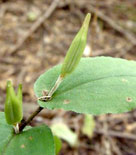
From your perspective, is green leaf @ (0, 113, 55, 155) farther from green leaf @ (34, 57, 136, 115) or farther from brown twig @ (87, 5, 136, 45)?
brown twig @ (87, 5, 136, 45)

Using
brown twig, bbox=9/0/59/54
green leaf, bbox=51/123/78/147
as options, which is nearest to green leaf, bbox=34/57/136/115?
green leaf, bbox=51/123/78/147

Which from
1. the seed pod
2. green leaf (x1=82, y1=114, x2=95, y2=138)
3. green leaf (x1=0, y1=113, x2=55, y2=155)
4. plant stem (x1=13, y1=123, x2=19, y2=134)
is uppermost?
the seed pod

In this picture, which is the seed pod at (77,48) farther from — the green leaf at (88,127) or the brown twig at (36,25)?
the brown twig at (36,25)

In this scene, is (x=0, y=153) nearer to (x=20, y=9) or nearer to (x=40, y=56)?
(x=40, y=56)

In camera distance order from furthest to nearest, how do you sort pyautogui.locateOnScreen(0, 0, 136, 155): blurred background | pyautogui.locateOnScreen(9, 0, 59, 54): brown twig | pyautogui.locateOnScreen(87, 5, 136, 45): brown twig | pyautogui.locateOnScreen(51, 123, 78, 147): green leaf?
pyautogui.locateOnScreen(87, 5, 136, 45): brown twig → pyautogui.locateOnScreen(9, 0, 59, 54): brown twig → pyautogui.locateOnScreen(0, 0, 136, 155): blurred background → pyautogui.locateOnScreen(51, 123, 78, 147): green leaf

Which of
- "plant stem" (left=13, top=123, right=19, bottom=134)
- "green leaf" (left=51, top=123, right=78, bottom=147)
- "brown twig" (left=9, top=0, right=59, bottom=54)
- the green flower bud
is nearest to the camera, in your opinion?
the green flower bud

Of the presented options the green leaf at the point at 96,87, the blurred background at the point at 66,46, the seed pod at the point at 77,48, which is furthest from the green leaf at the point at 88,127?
the seed pod at the point at 77,48
